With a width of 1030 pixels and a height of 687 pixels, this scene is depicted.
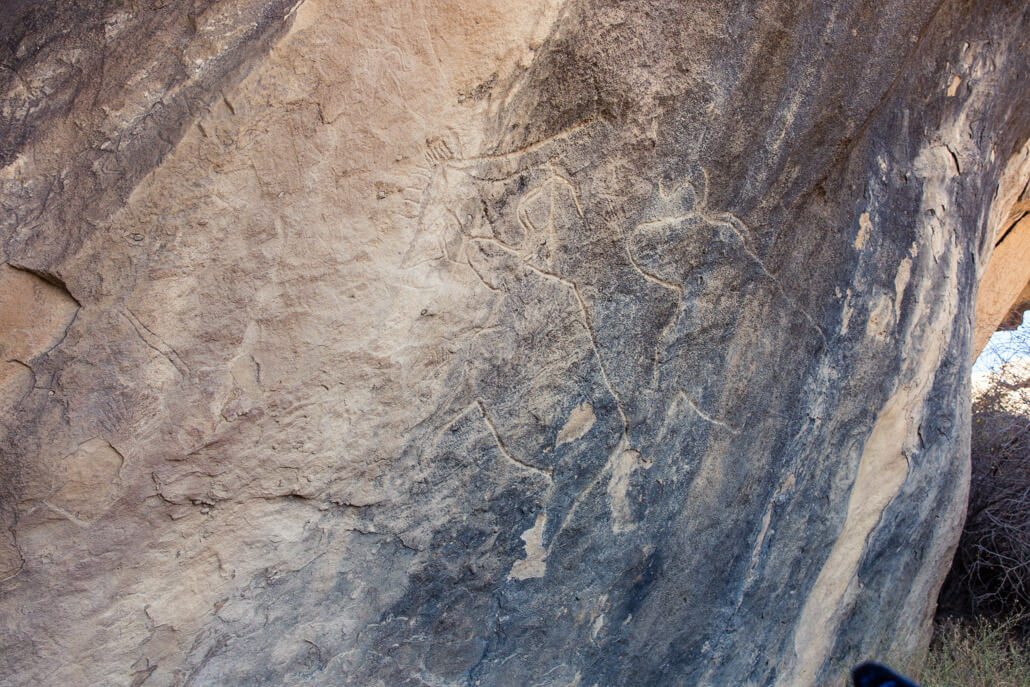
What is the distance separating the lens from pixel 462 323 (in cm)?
179

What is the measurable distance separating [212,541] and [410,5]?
1171mm

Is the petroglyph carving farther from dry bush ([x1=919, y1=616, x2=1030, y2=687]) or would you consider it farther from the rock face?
dry bush ([x1=919, y1=616, x2=1030, y2=687])

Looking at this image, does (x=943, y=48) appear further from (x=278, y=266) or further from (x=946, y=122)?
(x=278, y=266)

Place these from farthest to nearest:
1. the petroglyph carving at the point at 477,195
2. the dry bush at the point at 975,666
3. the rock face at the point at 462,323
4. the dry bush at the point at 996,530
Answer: the dry bush at the point at 996,530
the dry bush at the point at 975,666
the petroglyph carving at the point at 477,195
the rock face at the point at 462,323

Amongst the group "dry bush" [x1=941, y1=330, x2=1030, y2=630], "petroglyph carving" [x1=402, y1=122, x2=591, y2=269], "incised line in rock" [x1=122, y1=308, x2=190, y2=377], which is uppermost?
"dry bush" [x1=941, y1=330, x2=1030, y2=630]

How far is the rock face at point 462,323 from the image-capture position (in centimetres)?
144

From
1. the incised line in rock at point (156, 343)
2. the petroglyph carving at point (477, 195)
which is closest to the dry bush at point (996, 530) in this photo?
the petroglyph carving at point (477, 195)

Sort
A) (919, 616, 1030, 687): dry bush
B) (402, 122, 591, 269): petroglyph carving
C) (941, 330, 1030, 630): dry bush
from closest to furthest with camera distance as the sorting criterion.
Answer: (402, 122, 591, 269): petroglyph carving → (919, 616, 1030, 687): dry bush → (941, 330, 1030, 630): dry bush

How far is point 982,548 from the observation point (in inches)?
159

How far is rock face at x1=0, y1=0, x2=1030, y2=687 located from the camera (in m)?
1.44

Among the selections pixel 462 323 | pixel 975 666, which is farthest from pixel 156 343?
pixel 975 666

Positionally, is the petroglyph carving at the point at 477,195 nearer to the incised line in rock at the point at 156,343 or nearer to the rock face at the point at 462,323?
the rock face at the point at 462,323

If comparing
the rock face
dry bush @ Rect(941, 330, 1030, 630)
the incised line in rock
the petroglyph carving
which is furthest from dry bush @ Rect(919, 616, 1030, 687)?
the incised line in rock

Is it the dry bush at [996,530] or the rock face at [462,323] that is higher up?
the dry bush at [996,530]
